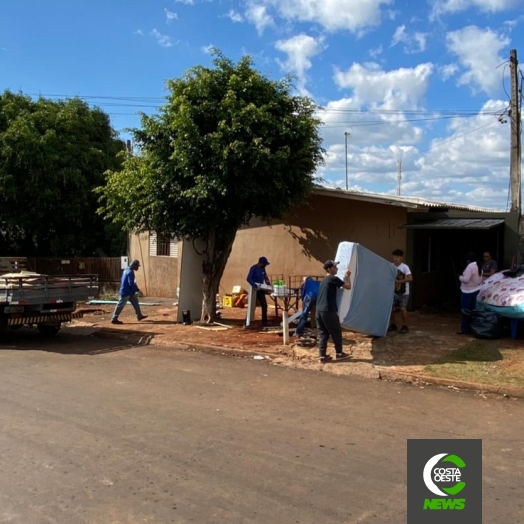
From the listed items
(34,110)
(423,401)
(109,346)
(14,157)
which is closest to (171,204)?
(109,346)

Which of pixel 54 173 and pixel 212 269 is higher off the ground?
pixel 54 173

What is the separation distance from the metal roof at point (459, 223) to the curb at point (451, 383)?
5.74 metres

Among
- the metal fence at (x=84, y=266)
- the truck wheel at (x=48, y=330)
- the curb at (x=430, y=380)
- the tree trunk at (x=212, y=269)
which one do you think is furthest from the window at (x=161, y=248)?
the curb at (x=430, y=380)

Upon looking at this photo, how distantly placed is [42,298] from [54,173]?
Answer: 1122 cm

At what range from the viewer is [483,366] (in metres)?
8.39

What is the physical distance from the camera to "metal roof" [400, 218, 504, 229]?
41.7 ft

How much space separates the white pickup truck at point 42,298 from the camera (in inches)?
425

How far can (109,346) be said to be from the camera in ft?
36.0

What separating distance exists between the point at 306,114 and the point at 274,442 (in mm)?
8498

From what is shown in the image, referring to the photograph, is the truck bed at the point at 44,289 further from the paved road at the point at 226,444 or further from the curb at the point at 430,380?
the curb at the point at 430,380

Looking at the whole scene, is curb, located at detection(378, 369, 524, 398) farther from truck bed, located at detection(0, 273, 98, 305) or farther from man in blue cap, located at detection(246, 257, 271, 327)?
truck bed, located at detection(0, 273, 98, 305)

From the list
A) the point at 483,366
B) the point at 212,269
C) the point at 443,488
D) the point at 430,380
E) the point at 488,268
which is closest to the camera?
the point at 443,488

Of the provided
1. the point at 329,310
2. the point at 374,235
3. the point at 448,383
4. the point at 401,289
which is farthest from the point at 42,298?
the point at 374,235

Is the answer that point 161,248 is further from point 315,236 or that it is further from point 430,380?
point 430,380
